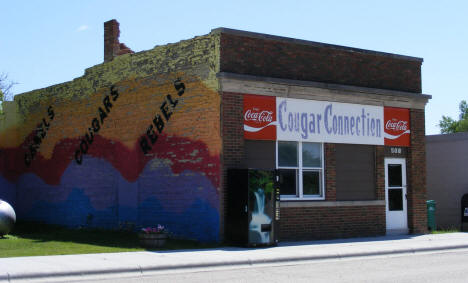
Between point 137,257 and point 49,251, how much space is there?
2541 millimetres

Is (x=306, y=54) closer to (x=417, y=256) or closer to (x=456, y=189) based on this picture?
(x=417, y=256)

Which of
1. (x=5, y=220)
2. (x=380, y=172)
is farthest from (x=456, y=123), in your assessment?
(x=5, y=220)

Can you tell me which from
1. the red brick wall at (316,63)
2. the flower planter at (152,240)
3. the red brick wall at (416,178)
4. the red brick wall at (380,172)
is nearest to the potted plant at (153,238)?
the flower planter at (152,240)

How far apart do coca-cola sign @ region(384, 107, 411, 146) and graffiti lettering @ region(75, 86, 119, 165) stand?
8.93 metres

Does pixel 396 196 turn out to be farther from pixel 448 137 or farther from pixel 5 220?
pixel 5 220

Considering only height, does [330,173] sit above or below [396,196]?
above

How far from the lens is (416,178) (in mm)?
20281

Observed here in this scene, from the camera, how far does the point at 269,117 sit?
17297 millimetres

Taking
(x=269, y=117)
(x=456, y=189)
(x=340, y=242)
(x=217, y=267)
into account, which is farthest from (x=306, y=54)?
(x=456, y=189)

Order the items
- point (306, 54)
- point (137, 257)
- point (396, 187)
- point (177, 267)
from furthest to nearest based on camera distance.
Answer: point (396, 187), point (306, 54), point (137, 257), point (177, 267)

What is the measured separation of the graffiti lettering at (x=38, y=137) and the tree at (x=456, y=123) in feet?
195

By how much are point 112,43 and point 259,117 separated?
800 centimetres

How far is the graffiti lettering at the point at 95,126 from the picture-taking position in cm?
2103

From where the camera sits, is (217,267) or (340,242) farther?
(340,242)
